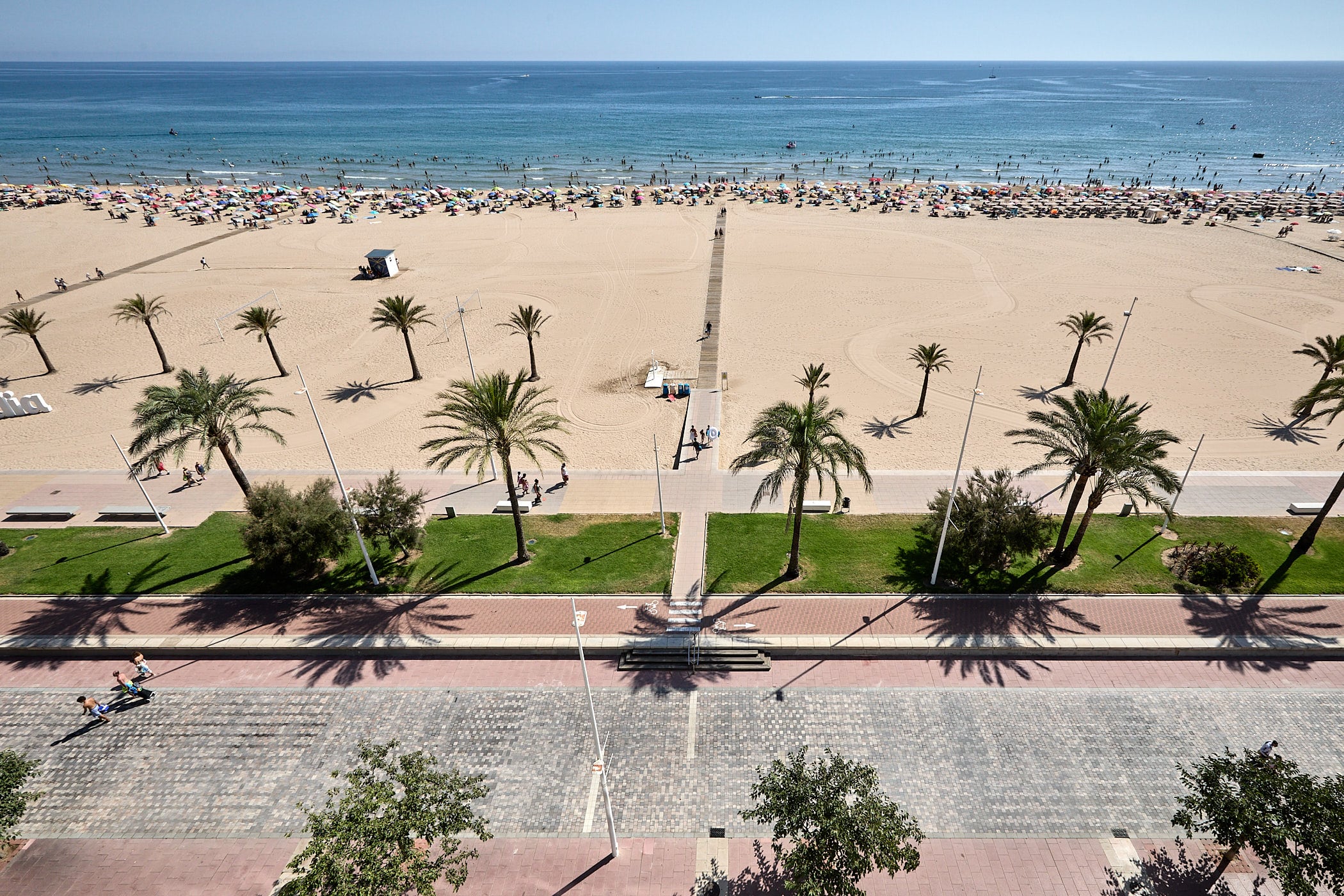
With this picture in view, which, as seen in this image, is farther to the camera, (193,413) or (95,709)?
(193,413)

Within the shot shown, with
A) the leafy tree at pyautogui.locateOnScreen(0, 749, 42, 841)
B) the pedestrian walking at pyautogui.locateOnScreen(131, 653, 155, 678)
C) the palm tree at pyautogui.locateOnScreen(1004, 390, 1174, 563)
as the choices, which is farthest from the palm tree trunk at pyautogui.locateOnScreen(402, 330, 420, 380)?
the palm tree at pyautogui.locateOnScreen(1004, 390, 1174, 563)

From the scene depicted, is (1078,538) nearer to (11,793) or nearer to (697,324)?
(11,793)

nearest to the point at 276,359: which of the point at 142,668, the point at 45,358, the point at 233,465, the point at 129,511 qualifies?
the point at 45,358

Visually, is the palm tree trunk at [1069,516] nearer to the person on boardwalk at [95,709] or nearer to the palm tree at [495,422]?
the palm tree at [495,422]

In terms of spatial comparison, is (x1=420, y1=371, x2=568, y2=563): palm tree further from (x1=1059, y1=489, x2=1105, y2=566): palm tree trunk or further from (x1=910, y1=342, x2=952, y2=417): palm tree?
(x1=910, y1=342, x2=952, y2=417): palm tree

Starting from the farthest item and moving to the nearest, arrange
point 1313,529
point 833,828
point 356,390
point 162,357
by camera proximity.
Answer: point 162,357 < point 356,390 < point 1313,529 < point 833,828

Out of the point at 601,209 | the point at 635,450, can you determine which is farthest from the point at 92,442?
the point at 601,209

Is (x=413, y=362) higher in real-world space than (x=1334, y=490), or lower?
lower
